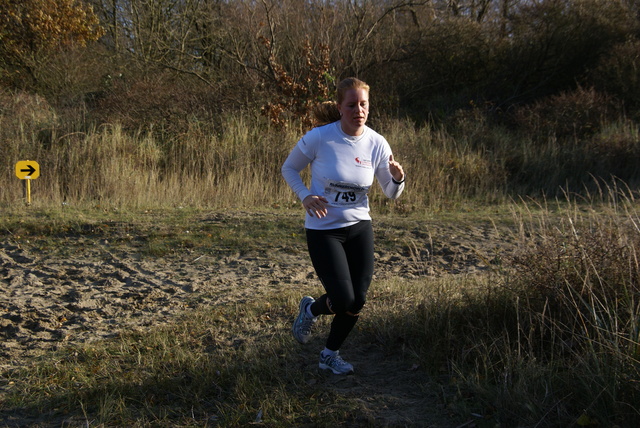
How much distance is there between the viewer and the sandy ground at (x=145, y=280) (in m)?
4.98

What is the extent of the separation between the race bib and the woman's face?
337 mm

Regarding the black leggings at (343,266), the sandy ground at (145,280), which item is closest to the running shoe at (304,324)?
the sandy ground at (145,280)

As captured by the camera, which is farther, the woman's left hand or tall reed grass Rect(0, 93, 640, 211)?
tall reed grass Rect(0, 93, 640, 211)

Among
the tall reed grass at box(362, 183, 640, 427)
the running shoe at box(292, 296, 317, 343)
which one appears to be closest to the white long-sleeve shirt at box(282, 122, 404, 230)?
the running shoe at box(292, 296, 317, 343)

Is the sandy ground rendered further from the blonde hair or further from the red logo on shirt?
the blonde hair

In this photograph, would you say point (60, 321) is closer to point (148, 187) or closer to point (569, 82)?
point (148, 187)

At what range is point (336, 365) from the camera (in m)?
4.15

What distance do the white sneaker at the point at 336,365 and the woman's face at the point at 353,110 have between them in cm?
146

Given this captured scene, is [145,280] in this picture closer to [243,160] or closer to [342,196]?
[342,196]

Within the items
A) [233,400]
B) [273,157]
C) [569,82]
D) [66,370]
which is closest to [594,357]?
[233,400]

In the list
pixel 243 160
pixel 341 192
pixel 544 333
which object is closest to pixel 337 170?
pixel 341 192

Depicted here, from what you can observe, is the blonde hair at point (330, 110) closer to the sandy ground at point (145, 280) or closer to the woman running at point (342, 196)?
the woman running at point (342, 196)

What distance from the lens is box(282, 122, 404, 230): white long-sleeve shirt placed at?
386 centimetres

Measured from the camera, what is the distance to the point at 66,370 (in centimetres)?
434
